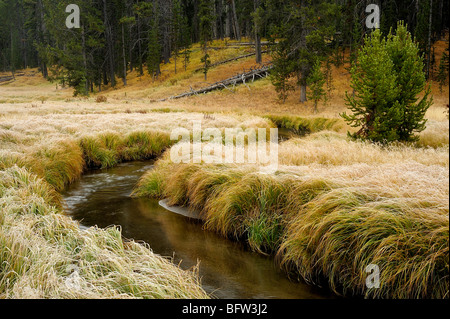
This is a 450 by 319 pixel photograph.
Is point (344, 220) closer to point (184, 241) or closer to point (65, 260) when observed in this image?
point (184, 241)

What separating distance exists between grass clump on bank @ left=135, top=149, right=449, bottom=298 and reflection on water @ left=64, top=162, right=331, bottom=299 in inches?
11.8

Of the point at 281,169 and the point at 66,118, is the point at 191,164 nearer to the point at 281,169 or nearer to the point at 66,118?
the point at 281,169

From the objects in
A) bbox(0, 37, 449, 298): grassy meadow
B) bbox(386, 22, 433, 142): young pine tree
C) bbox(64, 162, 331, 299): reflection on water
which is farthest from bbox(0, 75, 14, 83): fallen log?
bbox(386, 22, 433, 142): young pine tree

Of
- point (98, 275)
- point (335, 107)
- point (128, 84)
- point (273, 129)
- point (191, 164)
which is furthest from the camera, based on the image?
point (128, 84)

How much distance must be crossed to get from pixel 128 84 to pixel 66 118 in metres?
35.2

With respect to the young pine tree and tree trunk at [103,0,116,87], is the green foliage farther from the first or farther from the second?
tree trunk at [103,0,116,87]

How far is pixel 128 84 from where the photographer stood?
51875 millimetres

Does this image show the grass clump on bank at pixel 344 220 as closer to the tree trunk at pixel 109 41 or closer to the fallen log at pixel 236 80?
the fallen log at pixel 236 80

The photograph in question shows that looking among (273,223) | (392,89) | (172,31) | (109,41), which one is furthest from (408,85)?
(109,41)

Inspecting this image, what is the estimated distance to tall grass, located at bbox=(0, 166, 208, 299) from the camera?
3.71 m

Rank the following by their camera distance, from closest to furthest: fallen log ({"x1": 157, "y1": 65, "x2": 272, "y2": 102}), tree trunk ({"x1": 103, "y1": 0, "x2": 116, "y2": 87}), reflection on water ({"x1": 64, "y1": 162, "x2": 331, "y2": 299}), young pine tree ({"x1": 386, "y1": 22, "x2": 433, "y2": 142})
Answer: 1. reflection on water ({"x1": 64, "y1": 162, "x2": 331, "y2": 299})
2. young pine tree ({"x1": 386, "y1": 22, "x2": 433, "y2": 142})
3. fallen log ({"x1": 157, "y1": 65, "x2": 272, "y2": 102})
4. tree trunk ({"x1": 103, "y1": 0, "x2": 116, "y2": 87})

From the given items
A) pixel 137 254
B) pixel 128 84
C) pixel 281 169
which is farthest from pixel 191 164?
pixel 128 84

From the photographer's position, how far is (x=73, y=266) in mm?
4273

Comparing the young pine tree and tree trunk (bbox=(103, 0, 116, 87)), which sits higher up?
tree trunk (bbox=(103, 0, 116, 87))
